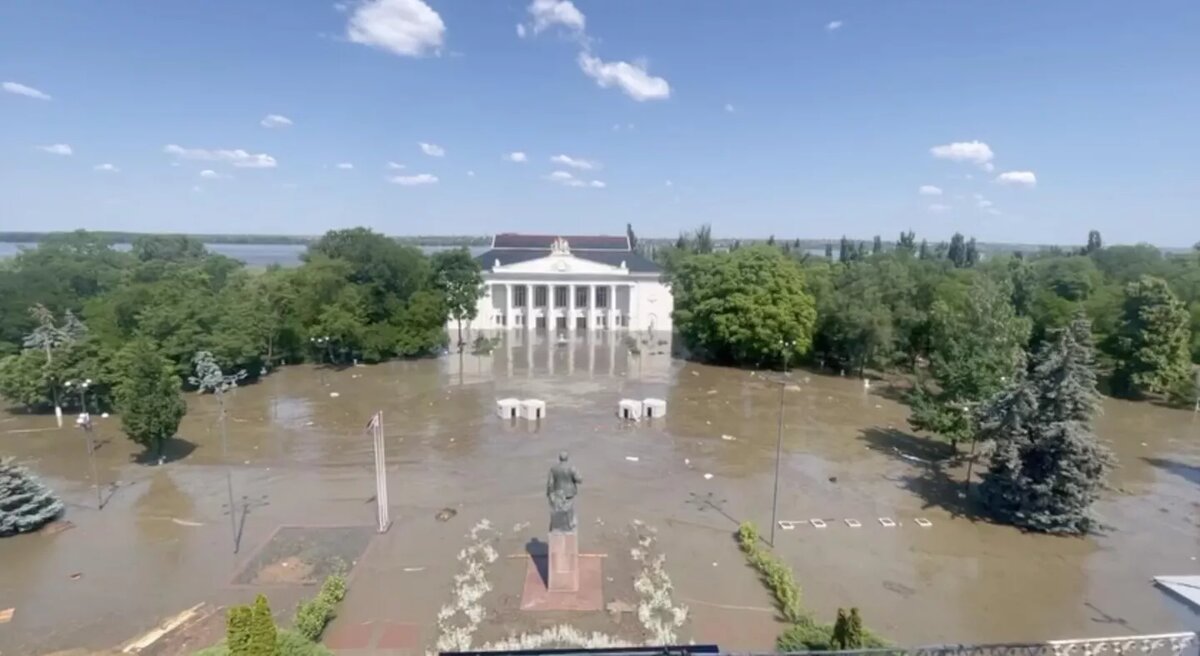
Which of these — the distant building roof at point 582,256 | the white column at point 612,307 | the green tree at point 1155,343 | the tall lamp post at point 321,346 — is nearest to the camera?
the green tree at point 1155,343

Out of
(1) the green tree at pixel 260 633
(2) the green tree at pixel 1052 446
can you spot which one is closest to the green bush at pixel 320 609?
(1) the green tree at pixel 260 633

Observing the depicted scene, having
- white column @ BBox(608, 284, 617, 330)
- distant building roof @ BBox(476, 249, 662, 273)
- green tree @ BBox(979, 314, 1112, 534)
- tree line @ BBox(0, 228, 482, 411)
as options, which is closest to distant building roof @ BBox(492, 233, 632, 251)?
distant building roof @ BBox(476, 249, 662, 273)

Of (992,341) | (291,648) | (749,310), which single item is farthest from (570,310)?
(291,648)

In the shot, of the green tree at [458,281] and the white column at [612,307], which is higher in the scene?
the green tree at [458,281]

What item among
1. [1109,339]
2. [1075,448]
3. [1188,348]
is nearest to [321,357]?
[1075,448]

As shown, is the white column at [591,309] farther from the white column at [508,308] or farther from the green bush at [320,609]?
the green bush at [320,609]

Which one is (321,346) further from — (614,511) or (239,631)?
(239,631)

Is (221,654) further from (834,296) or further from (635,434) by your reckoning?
(834,296)
